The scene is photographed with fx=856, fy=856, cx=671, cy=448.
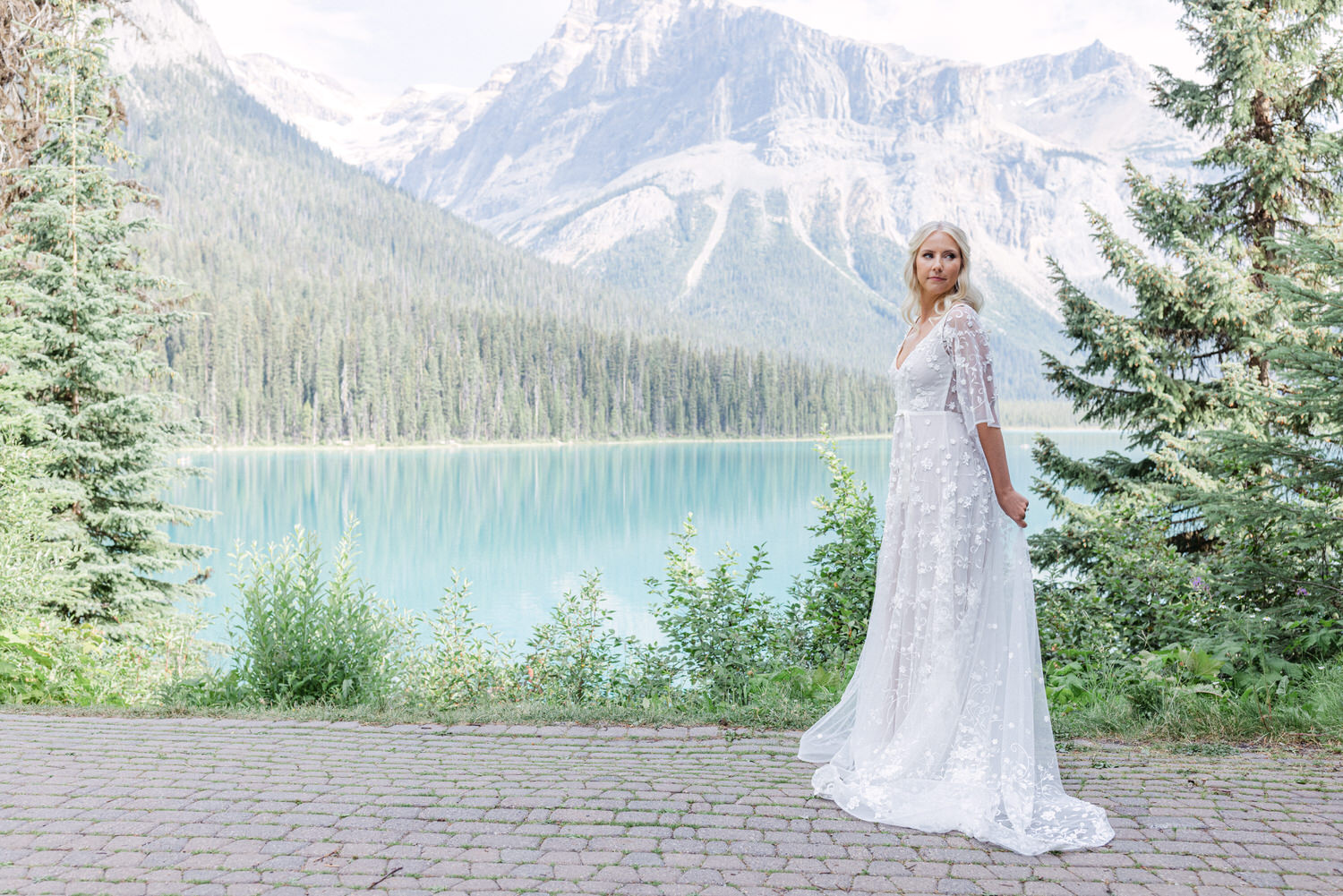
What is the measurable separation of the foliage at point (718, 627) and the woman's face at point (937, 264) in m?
2.70

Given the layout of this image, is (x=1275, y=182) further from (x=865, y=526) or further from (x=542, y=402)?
(x=542, y=402)

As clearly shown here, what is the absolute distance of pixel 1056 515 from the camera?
914 cm

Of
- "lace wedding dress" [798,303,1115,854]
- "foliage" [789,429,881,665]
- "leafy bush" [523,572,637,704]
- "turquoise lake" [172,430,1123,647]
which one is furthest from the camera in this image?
"turquoise lake" [172,430,1123,647]

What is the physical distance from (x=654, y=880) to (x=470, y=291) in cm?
14171

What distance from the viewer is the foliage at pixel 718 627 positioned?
5570mm

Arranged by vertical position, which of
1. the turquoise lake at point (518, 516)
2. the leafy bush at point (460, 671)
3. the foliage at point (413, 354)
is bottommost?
the turquoise lake at point (518, 516)

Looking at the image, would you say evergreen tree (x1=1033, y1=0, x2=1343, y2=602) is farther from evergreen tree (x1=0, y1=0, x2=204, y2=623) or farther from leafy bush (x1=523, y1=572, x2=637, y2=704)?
evergreen tree (x1=0, y1=0, x2=204, y2=623)

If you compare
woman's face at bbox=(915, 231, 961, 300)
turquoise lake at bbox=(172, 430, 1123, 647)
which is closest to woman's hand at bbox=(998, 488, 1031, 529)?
woman's face at bbox=(915, 231, 961, 300)

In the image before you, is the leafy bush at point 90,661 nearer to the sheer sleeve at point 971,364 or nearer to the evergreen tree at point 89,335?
the evergreen tree at point 89,335

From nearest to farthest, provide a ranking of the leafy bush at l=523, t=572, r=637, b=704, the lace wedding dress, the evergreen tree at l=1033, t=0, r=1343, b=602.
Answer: the lace wedding dress → the leafy bush at l=523, t=572, r=637, b=704 → the evergreen tree at l=1033, t=0, r=1343, b=602

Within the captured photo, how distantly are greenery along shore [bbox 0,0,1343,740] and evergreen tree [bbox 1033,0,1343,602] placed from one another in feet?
0.11

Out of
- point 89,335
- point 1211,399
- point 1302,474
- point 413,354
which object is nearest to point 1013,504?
point 1302,474

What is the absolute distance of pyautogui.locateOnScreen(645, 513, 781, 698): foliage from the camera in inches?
219

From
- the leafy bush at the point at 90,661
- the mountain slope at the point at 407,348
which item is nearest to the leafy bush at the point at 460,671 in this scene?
the leafy bush at the point at 90,661
